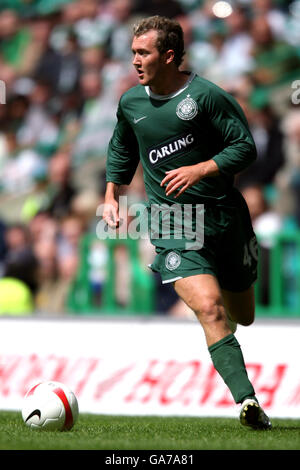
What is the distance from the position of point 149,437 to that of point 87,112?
7.61 meters

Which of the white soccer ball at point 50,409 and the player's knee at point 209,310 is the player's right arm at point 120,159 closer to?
the player's knee at point 209,310

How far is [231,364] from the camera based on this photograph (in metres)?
5.17

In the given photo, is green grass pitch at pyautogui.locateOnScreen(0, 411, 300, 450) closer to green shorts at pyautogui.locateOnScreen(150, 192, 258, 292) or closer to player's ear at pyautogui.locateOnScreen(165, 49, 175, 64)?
green shorts at pyautogui.locateOnScreen(150, 192, 258, 292)

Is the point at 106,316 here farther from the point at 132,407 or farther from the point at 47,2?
the point at 47,2

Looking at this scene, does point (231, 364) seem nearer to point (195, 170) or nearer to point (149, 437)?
point (149, 437)

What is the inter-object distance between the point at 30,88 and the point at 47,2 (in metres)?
1.55

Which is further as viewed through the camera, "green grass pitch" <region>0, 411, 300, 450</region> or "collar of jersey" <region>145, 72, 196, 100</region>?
"collar of jersey" <region>145, 72, 196, 100</region>

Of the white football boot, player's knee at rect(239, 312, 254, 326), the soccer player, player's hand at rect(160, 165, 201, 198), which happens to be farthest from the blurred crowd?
the white football boot

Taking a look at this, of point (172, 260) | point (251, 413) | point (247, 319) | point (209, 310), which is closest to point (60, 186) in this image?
point (247, 319)

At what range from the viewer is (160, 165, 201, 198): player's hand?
16.9 ft

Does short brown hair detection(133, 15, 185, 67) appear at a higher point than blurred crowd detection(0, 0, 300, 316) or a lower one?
lower

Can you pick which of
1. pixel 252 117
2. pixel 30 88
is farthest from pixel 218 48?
pixel 30 88

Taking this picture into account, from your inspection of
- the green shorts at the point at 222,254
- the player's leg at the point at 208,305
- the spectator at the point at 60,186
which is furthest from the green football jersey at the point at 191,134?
the spectator at the point at 60,186
